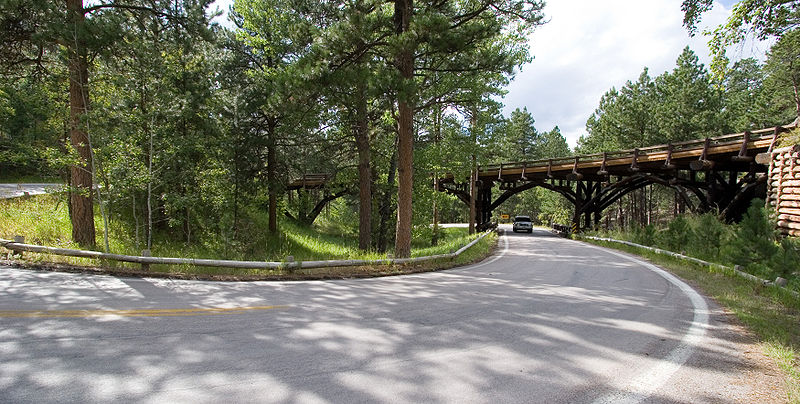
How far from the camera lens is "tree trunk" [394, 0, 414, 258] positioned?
9.81m

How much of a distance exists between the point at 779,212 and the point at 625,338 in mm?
13446

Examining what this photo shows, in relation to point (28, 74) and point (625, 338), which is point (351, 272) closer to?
point (625, 338)

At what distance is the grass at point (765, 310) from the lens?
12.5 feet

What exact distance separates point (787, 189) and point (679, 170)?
44.5 feet

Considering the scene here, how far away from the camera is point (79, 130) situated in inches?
369

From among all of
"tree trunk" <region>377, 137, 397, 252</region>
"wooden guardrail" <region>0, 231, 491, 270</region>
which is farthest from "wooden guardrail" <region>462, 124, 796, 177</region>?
"wooden guardrail" <region>0, 231, 491, 270</region>

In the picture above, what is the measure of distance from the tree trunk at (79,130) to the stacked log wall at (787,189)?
20.7 meters

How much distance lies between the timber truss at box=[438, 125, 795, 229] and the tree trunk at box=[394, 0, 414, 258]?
48.6 ft

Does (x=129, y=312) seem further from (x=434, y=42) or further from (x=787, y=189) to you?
(x=787, y=189)

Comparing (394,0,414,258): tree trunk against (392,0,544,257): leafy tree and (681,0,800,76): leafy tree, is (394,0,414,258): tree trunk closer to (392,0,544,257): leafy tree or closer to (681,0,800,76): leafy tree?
(392,0,544,257): leafy tree

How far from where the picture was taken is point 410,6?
9797 millimetres

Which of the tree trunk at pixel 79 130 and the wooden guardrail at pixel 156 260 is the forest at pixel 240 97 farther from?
the wooden guardrail at pixel 156 260

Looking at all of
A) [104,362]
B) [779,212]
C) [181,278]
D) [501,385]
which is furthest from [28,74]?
[779,212]

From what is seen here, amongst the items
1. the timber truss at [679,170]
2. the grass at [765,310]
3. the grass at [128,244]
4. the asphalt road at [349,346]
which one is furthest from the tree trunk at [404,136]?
the timber truss at [679,170]
